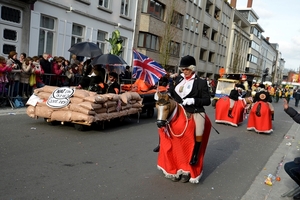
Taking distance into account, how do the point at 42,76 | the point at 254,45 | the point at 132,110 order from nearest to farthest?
the point at 132,110 → the point at 42,76 → the point at 254,45

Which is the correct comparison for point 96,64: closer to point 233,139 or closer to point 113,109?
point 113,109

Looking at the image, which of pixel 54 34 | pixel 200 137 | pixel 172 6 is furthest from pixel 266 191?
pixel 172 6

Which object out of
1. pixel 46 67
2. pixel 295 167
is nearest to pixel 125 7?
pixel 46 67

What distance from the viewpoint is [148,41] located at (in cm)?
2708

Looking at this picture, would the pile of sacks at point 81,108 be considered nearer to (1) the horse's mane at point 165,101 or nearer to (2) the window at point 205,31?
(1) the horse's mane at point 165,101

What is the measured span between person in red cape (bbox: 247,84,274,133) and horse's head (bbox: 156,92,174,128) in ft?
25.1

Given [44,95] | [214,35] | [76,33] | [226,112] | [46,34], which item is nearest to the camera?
[44,95]

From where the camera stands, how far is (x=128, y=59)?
25062 mm

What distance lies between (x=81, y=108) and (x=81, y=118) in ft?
0.84

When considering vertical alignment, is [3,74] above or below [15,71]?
below

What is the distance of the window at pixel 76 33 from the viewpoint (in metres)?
19.3

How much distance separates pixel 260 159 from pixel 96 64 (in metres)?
5.72

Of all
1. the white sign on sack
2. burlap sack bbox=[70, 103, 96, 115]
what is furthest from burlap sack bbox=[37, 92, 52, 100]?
burlap sack bbox=[70, 103, 96, 115]

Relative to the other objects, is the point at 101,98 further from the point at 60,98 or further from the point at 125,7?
the point at 125,7
